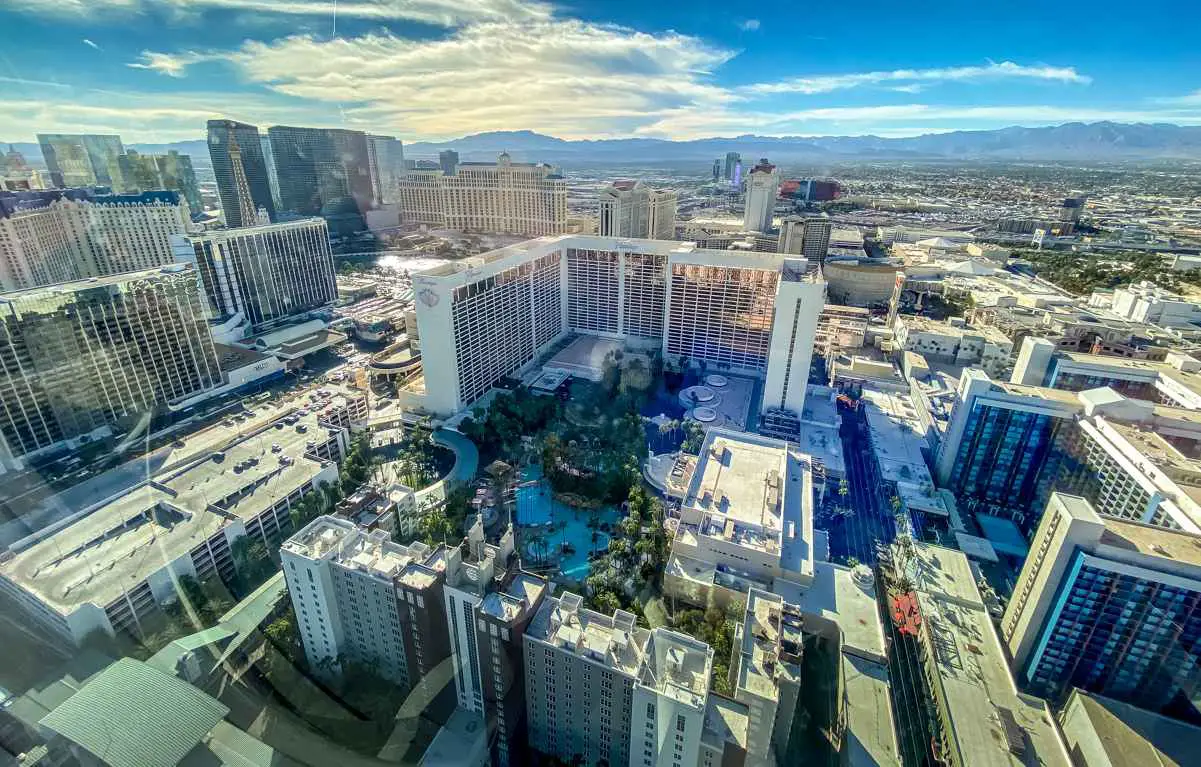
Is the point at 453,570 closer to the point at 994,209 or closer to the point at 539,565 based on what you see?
the point at 539,565

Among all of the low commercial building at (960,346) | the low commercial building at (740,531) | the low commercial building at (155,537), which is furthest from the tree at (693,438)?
the low commercial building at (960,346)

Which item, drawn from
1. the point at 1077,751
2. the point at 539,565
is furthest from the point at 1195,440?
the point at 539,565

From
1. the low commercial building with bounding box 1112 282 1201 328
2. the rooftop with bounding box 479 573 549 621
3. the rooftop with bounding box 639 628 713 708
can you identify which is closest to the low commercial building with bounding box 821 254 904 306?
the low commercial building with bounding box 1112 282 1201 328

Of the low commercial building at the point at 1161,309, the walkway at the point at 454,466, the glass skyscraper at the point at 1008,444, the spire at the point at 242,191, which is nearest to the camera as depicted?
the glass skyscraper at the point at 1008,444

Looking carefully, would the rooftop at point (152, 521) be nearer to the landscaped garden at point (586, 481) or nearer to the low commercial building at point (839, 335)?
the landscaped garden at point (586, 481)

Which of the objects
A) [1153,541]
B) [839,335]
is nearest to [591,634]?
[1153,541]

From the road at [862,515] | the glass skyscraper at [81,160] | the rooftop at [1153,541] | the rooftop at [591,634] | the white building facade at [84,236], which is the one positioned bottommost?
the road at [862,515]

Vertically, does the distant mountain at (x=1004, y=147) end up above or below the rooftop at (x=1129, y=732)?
above
